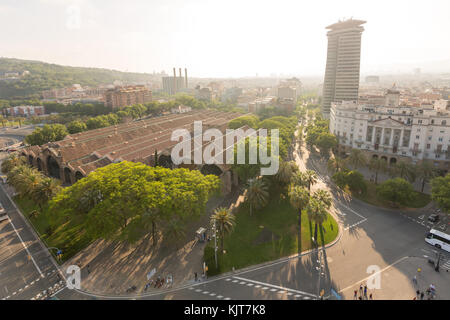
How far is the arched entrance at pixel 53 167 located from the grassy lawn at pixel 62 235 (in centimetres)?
2195

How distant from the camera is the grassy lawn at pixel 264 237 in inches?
1588

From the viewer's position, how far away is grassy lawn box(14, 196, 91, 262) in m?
43.0

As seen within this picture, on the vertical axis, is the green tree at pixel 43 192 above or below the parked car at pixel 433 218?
above

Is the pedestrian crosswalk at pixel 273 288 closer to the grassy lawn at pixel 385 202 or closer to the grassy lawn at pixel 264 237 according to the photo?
the grassy lawn at pixel 264 237

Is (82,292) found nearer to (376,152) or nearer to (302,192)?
(302,192)

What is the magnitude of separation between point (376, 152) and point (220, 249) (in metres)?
Result: 67.0

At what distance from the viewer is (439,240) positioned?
42156mm

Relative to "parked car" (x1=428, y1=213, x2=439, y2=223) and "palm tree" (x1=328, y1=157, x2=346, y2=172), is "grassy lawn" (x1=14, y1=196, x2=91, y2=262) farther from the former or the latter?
"parked car" (x1=428, y1=213, x2=439, y2=223)

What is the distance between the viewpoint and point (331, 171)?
77.5 meters

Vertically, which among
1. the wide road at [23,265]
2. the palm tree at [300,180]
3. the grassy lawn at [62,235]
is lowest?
the wide road at [23,265]

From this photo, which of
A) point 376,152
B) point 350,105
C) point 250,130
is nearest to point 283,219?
Result: point 376,152

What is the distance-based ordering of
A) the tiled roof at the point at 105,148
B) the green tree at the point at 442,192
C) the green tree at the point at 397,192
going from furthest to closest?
the tiled roof at the point at 105,148, the green tree at the point at 397,192, the green tree at the point at 442,192

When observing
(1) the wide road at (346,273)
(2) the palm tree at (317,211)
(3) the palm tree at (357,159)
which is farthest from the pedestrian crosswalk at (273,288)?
(3) the palm tree at (357,159)

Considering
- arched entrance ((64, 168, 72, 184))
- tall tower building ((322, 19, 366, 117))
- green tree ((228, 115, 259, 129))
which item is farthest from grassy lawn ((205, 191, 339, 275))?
tall tower building ((322, 19, 366, 117))
